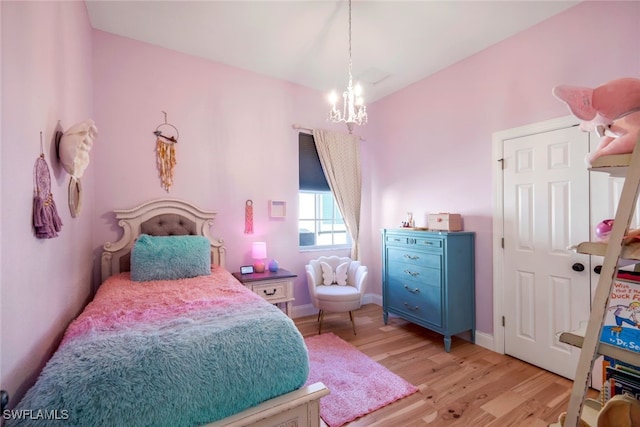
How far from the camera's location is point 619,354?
2.53 feet

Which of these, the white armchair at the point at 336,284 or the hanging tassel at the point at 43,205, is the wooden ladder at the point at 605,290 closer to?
the hanging tassel at the point at 43,205

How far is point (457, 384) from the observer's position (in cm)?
217

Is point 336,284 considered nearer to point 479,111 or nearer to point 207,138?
point 207,138

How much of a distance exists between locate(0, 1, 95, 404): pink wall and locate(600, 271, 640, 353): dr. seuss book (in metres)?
1.91

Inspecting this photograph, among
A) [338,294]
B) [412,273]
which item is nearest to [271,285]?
[338,294]

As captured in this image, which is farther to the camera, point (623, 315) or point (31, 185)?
point (31, 185)

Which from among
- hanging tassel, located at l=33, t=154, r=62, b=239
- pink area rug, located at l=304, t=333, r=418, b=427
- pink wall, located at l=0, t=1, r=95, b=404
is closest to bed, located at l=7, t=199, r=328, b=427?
pink wall, located at l=0, t=1, r=95, b=404

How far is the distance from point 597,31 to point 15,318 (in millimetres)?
3818

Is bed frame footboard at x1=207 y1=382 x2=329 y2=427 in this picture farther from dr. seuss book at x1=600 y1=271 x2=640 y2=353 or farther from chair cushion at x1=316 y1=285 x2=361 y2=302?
chair cushion at x1=316 y1=285 x2=361 y2=302

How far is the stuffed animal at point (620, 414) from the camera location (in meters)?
0.88

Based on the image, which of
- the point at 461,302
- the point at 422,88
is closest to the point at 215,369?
the point at 461,302

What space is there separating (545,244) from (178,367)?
9.29 feet

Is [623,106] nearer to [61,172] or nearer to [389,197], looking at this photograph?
[61,172]

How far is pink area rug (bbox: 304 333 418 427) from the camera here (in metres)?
1.88
